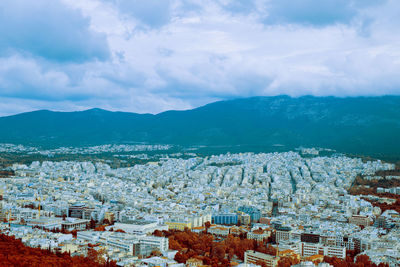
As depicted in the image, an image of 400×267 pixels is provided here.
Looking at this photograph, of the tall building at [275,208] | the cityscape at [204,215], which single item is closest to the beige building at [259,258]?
the cityscape at [204,215]

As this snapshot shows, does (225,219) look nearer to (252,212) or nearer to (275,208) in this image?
(252,212)

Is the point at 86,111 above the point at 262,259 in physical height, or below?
above

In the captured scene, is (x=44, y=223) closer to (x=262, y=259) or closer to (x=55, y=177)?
(x=262, y=259)

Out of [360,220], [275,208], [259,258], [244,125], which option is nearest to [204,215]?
[275,208]

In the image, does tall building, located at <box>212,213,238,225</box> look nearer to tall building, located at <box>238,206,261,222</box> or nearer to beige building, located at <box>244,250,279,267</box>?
tall building, located at <box>238,206,261,222</box>

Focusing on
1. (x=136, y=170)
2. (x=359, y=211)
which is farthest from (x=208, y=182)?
(x=359, y=211)

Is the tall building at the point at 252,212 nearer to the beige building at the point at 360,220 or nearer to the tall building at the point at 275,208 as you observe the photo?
the tall building at the point at 275,208

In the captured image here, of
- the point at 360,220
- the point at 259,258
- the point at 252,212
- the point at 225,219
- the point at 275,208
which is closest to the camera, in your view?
the point at 259,258

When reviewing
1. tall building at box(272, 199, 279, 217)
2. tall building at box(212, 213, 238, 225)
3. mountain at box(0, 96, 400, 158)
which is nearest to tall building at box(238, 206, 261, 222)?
tall building at box(272, 199, 279, 217)
